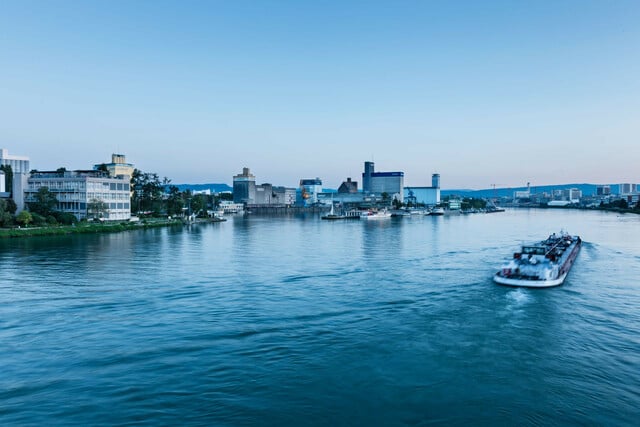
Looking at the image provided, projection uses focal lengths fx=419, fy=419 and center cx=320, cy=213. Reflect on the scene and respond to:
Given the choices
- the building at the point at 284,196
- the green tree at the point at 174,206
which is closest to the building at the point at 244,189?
the building at the point at 284,196

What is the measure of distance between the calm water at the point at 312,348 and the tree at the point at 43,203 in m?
21.5

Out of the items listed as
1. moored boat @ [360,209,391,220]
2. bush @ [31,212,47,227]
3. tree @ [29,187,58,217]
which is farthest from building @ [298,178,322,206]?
bush @ [31,212,47,227]

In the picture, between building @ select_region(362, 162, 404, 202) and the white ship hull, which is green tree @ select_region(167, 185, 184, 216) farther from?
building @ select_region(362, 162, 404, 202)

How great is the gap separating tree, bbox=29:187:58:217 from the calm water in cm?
2147

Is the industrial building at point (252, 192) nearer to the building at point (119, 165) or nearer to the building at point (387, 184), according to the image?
the building at point (387, 184)

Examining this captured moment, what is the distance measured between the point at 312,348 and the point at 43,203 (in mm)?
36499

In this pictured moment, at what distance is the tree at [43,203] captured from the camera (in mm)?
36500

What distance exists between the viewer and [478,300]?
1356 cm

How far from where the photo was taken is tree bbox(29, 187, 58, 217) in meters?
36.5

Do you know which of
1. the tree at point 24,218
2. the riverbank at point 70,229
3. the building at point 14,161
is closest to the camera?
the riverbank at point 70,229

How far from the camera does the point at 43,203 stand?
120 feet

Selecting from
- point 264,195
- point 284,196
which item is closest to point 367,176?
point 284,196

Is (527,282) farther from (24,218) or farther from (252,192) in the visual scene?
(252,192)

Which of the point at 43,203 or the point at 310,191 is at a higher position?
the point at 310,191
